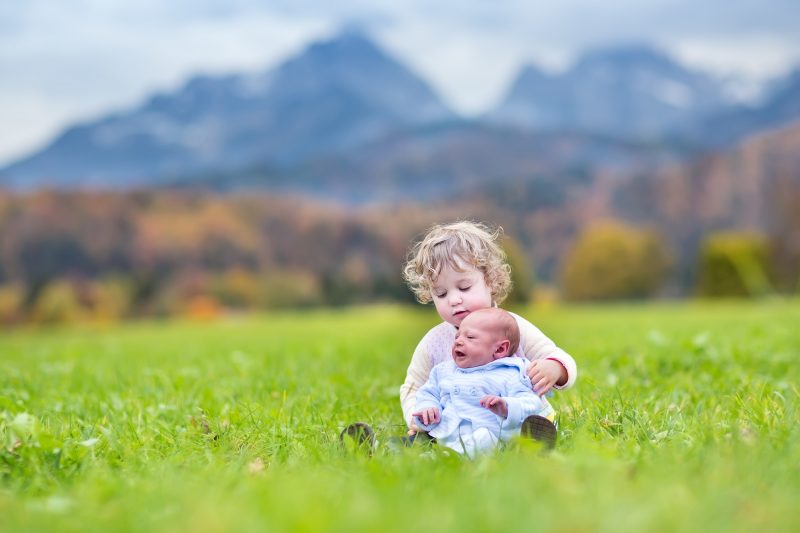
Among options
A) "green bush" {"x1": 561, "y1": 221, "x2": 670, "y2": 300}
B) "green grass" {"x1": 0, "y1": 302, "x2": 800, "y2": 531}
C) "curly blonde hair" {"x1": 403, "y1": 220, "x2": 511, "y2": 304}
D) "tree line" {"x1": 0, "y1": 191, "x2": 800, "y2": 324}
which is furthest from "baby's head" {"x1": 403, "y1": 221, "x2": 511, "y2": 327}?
"green bush" {"x1": 561, "y1": 221, "x2": 670, "y2": 300}

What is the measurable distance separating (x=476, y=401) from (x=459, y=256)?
66 centimetres

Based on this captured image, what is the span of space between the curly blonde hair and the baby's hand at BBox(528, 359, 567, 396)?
1.46ft

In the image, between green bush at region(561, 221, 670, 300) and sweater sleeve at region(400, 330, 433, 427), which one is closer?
sweater sleeve at region(400, 330, 433, 427)

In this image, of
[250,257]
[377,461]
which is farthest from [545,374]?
[250,257]

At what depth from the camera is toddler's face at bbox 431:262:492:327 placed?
3.56 meters

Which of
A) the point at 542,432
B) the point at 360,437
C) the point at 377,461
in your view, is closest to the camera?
the point at 377,461

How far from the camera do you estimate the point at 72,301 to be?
39750 mm

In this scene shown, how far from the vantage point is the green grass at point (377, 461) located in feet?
6.13

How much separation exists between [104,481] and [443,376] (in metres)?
1.49

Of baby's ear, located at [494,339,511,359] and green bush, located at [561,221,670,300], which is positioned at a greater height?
baby's ear, located at [494,339,511,359]

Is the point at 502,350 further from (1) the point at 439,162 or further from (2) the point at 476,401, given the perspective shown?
(1) the point at 439,162

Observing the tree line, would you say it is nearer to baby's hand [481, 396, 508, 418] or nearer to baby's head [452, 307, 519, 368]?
baby's head [452, 307, 519, 368]

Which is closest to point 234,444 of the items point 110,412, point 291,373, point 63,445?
point 63,445

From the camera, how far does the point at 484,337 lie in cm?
336
